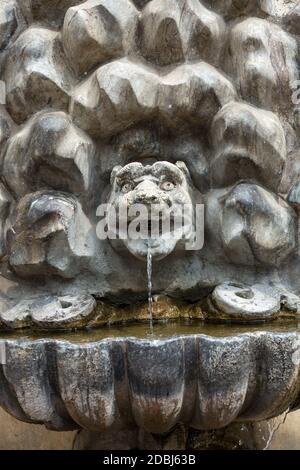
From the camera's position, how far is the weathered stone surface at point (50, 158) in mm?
1262

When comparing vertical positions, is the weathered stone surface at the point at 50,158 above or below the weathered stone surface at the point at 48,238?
above

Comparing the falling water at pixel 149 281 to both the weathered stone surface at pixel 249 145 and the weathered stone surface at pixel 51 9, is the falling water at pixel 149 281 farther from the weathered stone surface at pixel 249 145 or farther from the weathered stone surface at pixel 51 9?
the weathered stone surface at pixel 51 9

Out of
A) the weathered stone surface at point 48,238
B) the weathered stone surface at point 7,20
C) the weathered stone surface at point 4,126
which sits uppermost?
Result: the weathered stone surface at point 7,20

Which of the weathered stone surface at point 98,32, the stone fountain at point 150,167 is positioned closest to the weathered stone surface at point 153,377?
the stone fountain at point 150,167

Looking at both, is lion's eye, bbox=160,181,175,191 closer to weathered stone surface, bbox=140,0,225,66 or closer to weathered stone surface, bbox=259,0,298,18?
weathered stone surface, bbox=140,0,225,66

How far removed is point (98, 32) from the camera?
131cm

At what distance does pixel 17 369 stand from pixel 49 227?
31cm

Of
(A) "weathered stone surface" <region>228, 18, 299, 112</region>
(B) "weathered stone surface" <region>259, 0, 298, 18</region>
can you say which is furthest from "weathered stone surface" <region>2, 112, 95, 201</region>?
(B) "weathered stone surface" <region>259, 0, 298, 18</region>

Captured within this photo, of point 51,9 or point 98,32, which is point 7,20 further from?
point 98,32

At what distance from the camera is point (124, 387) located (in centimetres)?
103

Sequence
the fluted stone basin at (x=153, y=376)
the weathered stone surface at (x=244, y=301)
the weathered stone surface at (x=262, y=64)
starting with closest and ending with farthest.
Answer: the fluted stone basin at (x=153, y=376) → the weathered stone surface at (x=244, y=301) → the weathered stone surface at (x=262, y=64)

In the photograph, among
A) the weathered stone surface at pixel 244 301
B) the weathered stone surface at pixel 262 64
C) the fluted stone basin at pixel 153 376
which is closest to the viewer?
the fluted stone basin at pixel 153 376

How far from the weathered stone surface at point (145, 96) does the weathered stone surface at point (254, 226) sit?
0.62 feet

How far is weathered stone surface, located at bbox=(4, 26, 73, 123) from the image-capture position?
1313mm
